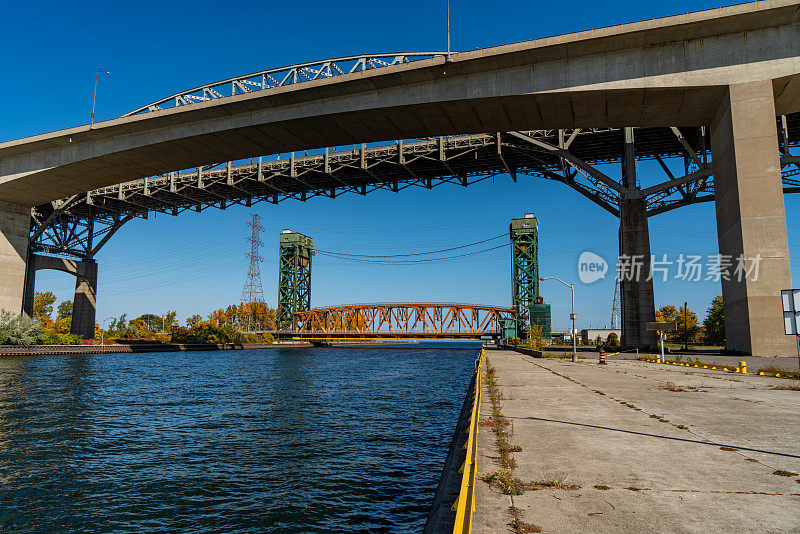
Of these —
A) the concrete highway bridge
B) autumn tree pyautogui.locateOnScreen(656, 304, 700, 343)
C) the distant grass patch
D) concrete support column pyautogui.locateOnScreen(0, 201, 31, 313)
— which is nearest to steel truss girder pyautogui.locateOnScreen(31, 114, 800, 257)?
the concrete highway bridge

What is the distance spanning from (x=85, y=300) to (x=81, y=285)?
2.95 metres

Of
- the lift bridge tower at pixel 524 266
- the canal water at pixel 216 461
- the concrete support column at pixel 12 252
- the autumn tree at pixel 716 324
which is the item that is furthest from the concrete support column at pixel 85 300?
the autumn tree at pixel 716 324

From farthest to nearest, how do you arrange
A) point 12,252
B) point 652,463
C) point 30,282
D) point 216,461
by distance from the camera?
point 30,282 < point 12,252 < point 216,461 < point 652,463

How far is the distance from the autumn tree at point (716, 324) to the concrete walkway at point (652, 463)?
3156 inches

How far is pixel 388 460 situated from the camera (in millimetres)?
12984

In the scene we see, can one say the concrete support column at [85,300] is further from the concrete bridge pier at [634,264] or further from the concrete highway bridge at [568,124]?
the concrete bridge pier at [634,264]

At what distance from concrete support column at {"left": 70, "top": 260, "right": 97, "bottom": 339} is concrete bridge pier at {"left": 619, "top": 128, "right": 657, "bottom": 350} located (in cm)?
7415

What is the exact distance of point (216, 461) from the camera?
12.6 metres

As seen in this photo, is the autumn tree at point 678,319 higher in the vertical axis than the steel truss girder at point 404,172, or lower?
lower

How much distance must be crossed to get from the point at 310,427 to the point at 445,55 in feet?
72.3

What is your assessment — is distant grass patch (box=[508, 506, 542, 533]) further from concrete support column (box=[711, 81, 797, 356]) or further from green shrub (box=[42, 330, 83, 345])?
green shrub (box=[42, 330, 83, 345])

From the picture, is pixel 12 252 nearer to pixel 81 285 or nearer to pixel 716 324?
pixel 81 285

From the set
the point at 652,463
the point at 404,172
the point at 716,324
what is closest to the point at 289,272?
the point at 404,172

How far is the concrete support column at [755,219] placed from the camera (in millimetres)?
23469
